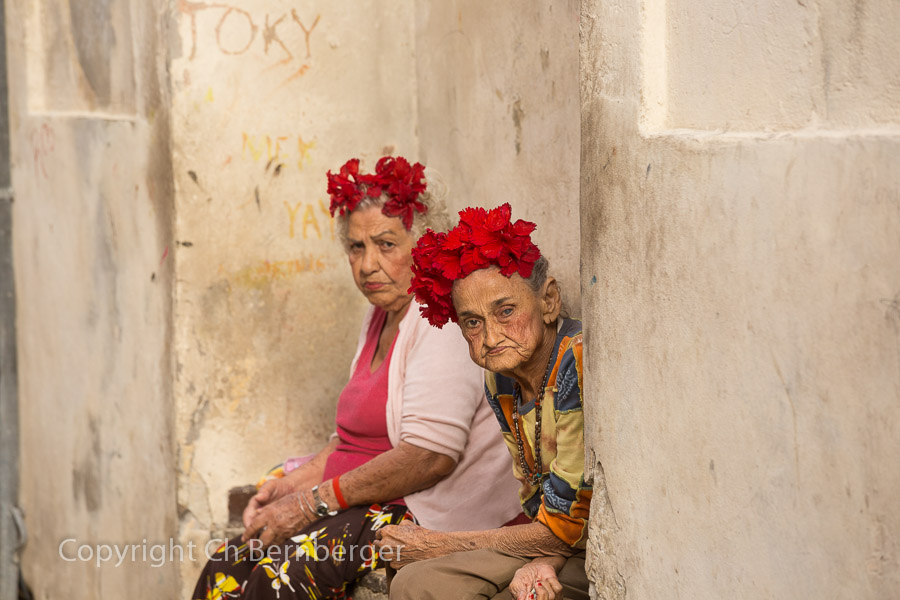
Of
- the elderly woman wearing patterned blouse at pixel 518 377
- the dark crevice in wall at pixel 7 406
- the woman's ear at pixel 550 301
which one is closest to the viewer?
the elderly woman wearing patterned blouse at pixel 518 377

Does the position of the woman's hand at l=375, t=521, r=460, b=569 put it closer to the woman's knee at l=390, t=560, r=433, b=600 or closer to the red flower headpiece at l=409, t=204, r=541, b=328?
the woman's knee at l=390, t=560, r=433, b=600

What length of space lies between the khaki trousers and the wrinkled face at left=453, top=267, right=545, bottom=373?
1.59 feet

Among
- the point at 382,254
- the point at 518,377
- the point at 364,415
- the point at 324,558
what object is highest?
the point at 382,254

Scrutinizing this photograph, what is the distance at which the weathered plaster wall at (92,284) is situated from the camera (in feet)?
13.7

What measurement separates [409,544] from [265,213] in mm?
1724

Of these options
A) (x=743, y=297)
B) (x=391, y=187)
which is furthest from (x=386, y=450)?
(x=743, y=297)

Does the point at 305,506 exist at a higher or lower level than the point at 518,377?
lower

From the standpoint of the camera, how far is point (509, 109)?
342cm

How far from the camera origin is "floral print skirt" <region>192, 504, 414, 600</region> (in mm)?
3152

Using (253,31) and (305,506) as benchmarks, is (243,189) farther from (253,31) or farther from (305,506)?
(305,506)

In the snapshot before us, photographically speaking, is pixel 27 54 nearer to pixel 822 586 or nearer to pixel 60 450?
pixel 60 450

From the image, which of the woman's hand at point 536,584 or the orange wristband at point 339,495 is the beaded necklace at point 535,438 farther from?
the orange wristband at point 339,495

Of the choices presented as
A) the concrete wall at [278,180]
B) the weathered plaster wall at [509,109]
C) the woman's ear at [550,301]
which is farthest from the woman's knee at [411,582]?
the concrete wall at [278,180]

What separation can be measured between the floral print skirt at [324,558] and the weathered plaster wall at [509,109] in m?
0.95
